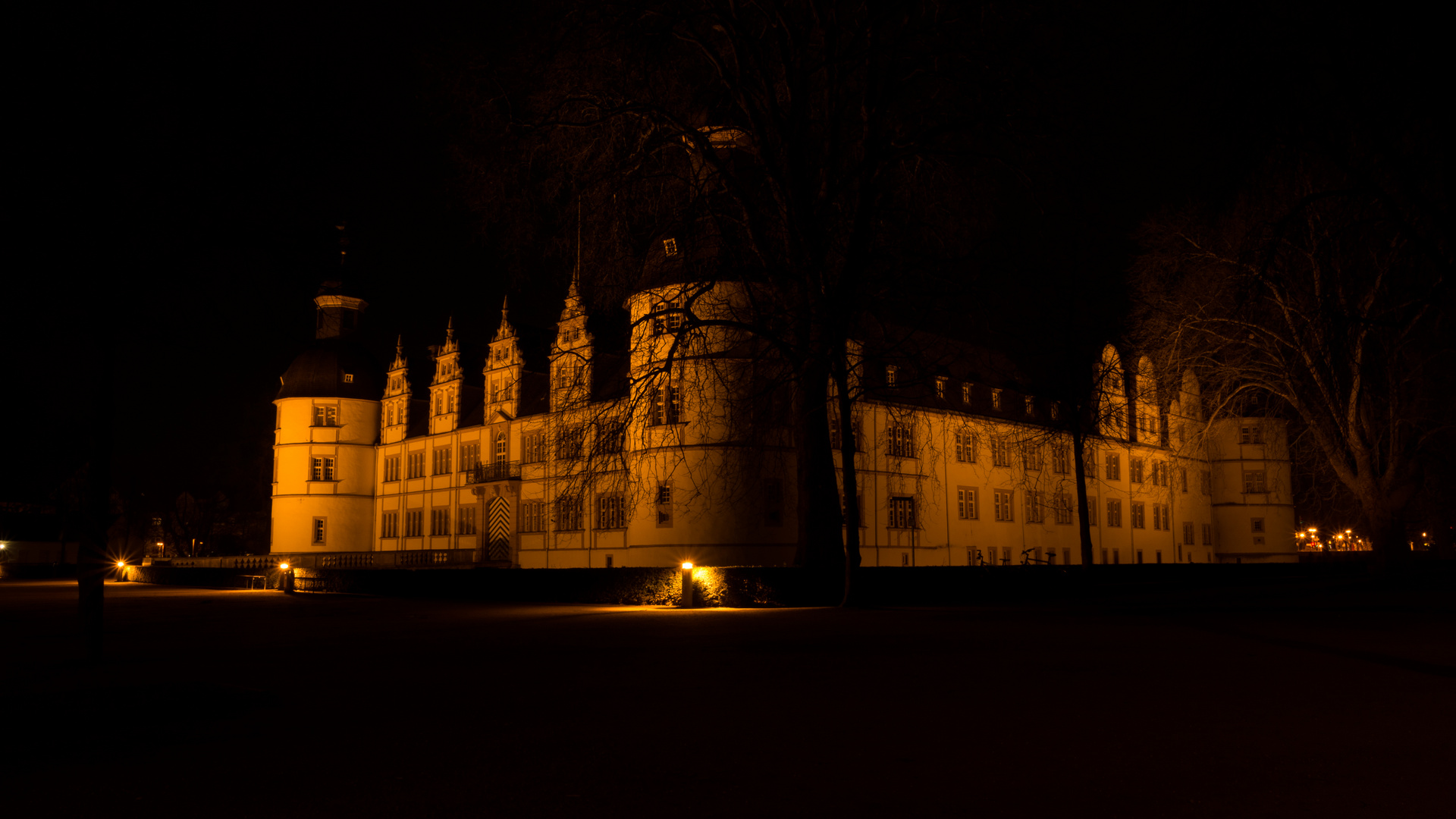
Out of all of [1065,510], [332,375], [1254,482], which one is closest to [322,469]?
[332,375]

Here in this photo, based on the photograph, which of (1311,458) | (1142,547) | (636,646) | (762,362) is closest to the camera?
(636,646)

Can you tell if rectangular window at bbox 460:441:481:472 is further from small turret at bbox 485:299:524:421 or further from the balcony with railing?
small turret at bbox 485:299:524:421

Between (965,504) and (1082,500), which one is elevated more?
(965,504)

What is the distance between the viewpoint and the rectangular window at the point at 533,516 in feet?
154

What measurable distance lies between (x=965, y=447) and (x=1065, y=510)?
7.87 metres

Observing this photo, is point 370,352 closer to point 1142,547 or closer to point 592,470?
point 1142,547

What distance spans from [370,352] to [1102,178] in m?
52.9

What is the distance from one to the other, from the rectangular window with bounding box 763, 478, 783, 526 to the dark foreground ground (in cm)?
2304

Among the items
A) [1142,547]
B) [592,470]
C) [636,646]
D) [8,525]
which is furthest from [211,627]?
[8,525]

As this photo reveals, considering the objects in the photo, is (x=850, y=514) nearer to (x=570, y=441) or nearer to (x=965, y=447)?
(x=570, y=441)

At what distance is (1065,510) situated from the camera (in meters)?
50.5

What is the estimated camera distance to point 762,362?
1827 centimetres

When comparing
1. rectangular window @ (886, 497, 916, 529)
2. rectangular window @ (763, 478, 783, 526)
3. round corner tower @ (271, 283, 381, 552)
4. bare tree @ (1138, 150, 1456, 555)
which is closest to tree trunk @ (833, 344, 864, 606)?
bare tree @ (1138, 150, 1456, 555)

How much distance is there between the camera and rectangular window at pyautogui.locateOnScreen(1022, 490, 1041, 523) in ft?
157
